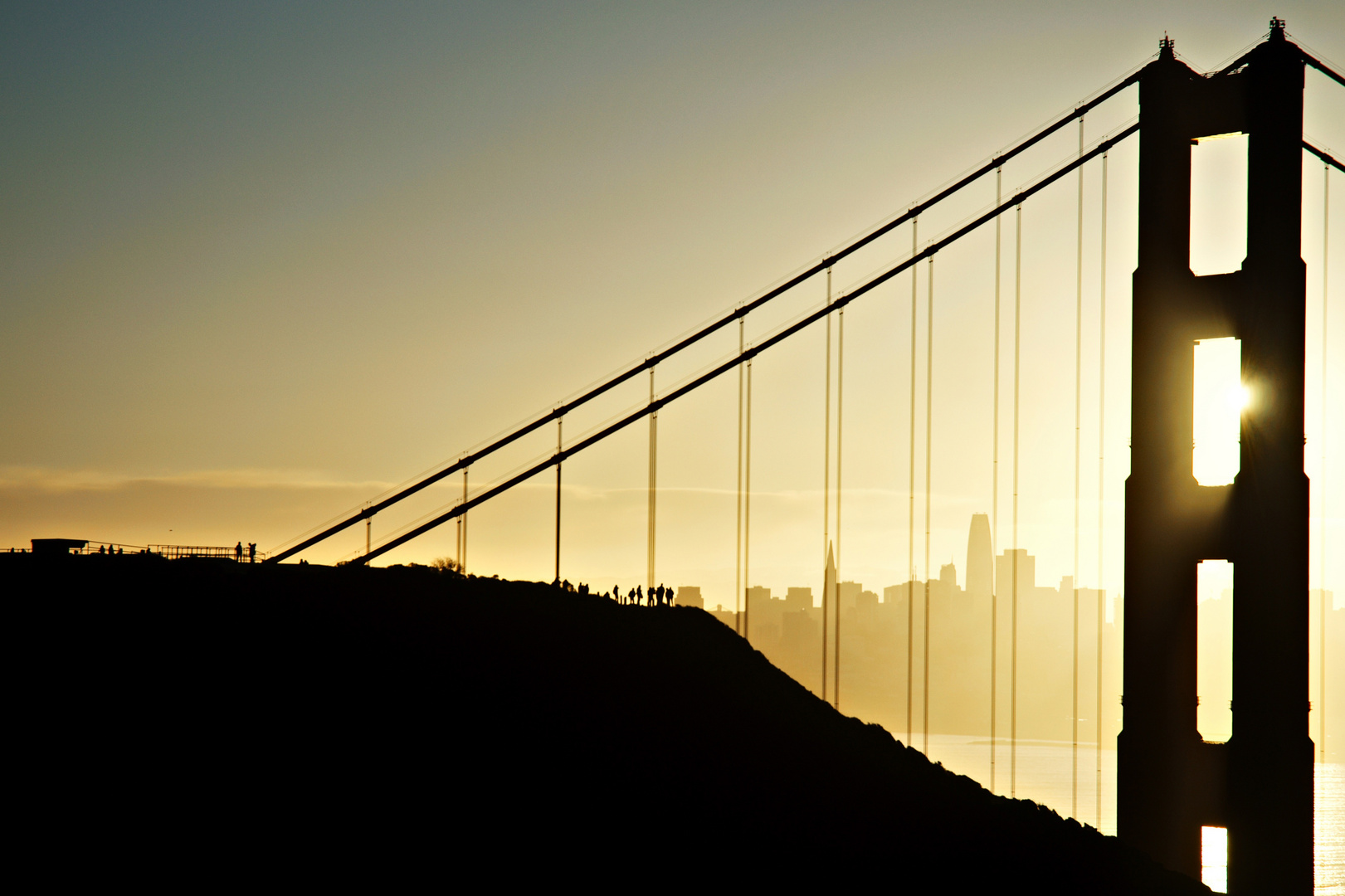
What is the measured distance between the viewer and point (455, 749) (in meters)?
28.6

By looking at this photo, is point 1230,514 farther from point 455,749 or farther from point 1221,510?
point 455,749

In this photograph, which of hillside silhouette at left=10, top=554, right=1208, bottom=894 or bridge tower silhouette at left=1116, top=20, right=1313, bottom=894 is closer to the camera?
hillside silhouette at left=10, top=554, right=1208, bottom=894

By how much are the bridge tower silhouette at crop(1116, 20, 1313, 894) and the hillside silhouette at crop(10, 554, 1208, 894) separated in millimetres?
3394

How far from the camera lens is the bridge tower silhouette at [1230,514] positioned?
114 ft

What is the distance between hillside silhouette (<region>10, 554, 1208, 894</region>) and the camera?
2467cm

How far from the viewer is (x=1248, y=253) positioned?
36750 mm

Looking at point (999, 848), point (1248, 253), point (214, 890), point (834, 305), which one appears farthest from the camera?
point (834, 305)

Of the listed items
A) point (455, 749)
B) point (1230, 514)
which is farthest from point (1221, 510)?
point (455, 749)

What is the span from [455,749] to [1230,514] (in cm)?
2298

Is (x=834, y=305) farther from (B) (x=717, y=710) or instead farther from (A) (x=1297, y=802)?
(A) (x=1297, y=802)

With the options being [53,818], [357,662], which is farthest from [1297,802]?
[53,818]

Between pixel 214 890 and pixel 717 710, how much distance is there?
16.2m

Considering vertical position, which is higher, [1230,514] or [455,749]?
[1230,514]

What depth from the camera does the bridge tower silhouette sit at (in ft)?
114
